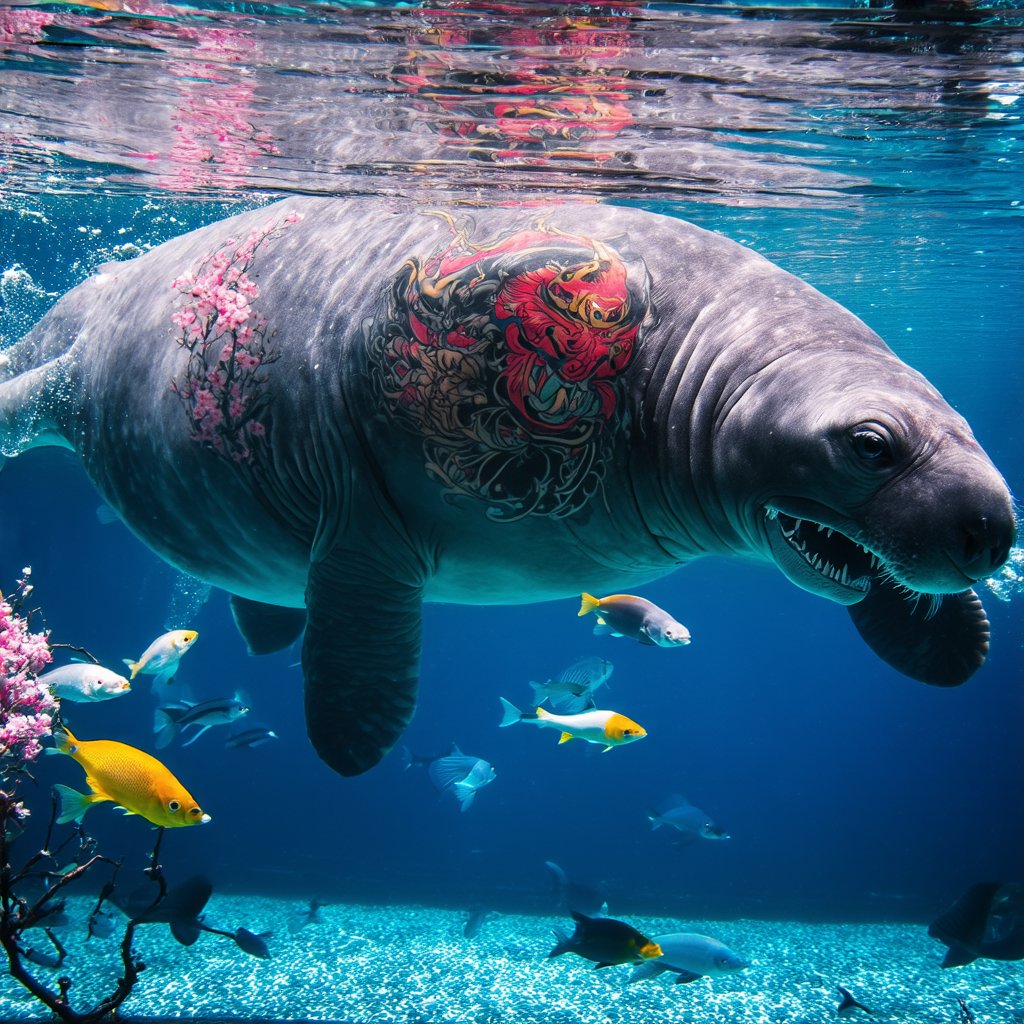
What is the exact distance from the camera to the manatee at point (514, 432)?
101 inches

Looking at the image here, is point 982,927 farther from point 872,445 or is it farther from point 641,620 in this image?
point 872,445

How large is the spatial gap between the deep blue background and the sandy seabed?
365 centimetres

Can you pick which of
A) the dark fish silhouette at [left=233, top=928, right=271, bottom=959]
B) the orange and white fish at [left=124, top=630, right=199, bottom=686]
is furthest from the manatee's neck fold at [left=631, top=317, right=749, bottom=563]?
the dark fish silhouette at [left=233, top=928, right=271, bottom=959]

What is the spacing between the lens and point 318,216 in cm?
447

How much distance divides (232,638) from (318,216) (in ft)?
96.6

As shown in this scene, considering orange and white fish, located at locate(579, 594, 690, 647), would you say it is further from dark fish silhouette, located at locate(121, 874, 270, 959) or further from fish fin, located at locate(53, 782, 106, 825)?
fish fin, located at locate(53, 782, 106, 825)

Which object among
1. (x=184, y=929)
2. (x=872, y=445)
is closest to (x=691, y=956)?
(x=184, y=929)

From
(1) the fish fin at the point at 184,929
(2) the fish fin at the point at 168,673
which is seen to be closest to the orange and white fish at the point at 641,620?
(1) the fish fin at the point at 184,929

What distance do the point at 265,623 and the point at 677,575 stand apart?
79.9 feet

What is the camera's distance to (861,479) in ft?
7.77

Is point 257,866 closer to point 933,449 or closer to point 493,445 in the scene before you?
point 493,445

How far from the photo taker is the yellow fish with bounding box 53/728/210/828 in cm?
520

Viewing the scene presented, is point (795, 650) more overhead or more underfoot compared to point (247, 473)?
more underfoot

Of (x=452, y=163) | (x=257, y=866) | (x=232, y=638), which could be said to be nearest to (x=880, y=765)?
(x=232, y=638)
